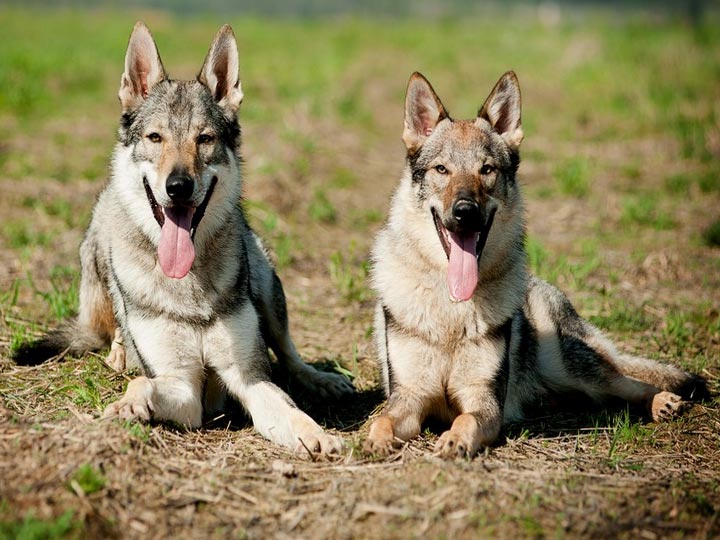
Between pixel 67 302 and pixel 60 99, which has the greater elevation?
pixel 60 99

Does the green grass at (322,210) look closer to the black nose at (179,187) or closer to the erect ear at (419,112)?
the erect ear at (419,112)

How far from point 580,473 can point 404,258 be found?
1661 millimetres

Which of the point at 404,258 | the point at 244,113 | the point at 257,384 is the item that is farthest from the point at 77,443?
the point at 244,113

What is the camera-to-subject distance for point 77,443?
4.17 meters

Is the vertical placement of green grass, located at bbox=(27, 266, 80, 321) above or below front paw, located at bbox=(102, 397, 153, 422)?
below

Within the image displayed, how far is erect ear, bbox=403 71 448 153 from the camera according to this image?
5316 millimetres

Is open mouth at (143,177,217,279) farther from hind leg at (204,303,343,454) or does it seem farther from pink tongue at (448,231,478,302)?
pink tongue at (448,231,478,302)

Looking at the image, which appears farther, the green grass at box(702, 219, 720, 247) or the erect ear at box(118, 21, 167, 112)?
the green grass at box(702, 219, 720, 247)

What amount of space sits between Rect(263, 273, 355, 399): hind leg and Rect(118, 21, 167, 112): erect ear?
1652mm

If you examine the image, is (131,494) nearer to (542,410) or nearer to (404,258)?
(404,258)

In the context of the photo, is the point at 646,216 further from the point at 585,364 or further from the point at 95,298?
the point at 95,298

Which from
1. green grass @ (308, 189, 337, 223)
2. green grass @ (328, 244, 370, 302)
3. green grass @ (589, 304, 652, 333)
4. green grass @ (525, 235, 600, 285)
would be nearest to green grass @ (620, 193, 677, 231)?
green grass @ (525, 235, 600, 285)

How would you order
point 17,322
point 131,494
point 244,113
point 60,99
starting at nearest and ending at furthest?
point 131,494 → point 17,322 → point 244,113 → point 60,99

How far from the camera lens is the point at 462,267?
16.1 ft
